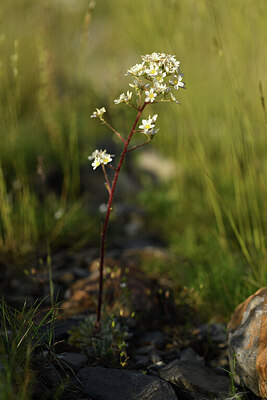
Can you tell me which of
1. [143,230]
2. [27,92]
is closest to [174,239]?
[143,230]

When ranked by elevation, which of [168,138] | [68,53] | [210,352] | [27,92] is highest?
[68,53]

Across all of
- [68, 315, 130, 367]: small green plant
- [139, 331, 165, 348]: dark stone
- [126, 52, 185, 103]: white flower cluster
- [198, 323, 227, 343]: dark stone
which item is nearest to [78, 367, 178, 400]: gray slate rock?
[68, 315, 130, 367]: small green plant

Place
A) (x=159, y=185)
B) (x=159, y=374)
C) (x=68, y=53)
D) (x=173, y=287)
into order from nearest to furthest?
(x=159, y=374)
(x=173, y=287)
(x=159, y=185)
(x=68, y=53)

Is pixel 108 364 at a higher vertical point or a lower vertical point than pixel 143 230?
lower

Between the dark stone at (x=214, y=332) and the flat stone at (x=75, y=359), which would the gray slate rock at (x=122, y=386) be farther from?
the dark stone at (x=214, y=332)

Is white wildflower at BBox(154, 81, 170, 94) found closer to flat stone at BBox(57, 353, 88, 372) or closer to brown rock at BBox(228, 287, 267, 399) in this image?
brown rock at BBox(228, 287, 267, 399)

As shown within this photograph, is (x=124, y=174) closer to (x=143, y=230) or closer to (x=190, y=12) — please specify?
(x=143, y=230)
